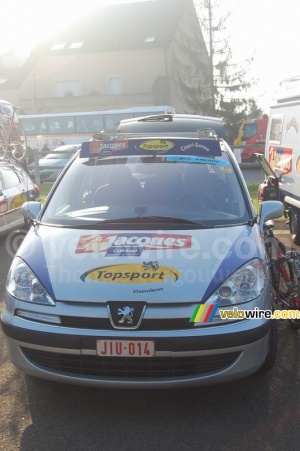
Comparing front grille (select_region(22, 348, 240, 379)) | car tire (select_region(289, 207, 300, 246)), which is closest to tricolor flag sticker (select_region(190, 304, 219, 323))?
front grille (select_region(22, 348, 240, 379))

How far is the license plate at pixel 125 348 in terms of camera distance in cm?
315

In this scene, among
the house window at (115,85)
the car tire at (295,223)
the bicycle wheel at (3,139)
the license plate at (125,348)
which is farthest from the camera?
the house window at (115,85)

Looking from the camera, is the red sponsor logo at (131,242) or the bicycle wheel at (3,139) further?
the bicycle wheel at (3,139)

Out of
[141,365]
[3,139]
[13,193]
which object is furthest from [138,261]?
[3,139]

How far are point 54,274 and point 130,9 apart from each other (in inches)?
1721

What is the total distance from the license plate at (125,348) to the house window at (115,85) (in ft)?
128

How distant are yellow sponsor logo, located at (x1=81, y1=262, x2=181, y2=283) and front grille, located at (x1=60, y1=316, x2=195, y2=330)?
26cm

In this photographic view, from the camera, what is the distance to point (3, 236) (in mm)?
9133

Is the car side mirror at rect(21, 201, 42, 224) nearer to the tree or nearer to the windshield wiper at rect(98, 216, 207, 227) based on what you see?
the windshield wiper at rect(98, 216, 207, 227)

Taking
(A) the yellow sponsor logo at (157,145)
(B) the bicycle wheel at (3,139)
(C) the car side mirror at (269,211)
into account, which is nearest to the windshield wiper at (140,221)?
(C) the car side mirror at (269,211)

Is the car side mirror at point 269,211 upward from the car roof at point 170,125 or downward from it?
downward

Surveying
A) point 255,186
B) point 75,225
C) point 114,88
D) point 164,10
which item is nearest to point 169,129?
point 75,225

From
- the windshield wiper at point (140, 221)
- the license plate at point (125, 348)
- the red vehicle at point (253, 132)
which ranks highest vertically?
the windshield wiper at point (140, 221)

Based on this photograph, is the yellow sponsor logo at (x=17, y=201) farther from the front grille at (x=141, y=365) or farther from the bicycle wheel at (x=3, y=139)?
the front grille at (x=141, y=365)
